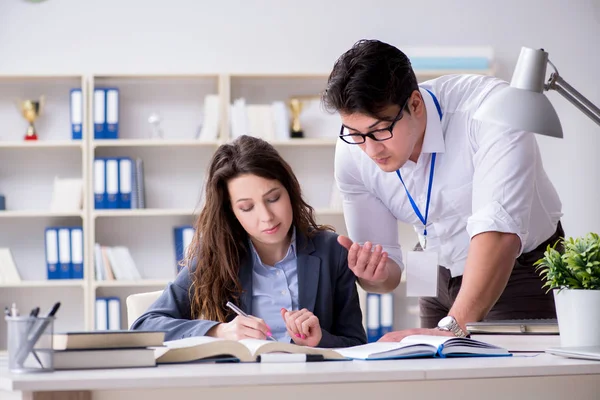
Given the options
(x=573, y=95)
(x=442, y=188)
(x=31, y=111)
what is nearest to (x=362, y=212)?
(x=442, y=188)

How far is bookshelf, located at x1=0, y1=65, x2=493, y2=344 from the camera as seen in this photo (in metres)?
4.48

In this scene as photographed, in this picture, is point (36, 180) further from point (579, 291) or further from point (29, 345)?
point (579, 291)

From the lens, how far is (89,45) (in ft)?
14.9

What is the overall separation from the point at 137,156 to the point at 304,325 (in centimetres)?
320

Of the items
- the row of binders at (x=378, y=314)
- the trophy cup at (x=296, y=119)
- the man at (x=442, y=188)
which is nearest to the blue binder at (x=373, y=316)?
the row of binders at (x=378, y=314)

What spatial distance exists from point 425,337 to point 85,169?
10.7 ft

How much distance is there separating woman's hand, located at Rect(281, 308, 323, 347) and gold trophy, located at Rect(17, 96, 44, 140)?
3.24 metres

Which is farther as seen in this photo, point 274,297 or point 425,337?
point 274,297

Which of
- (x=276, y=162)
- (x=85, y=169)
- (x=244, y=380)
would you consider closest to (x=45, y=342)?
(x=244, y=380)

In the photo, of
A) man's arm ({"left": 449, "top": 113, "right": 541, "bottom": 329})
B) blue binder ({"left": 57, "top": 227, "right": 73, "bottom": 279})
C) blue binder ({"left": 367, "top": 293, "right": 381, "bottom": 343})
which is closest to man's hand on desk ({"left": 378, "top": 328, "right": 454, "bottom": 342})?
man's arm ({"left": 449, "top": 113, "right": 541, "bottom": 329})

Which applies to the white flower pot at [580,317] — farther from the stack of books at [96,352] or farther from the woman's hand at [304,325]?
the stack of books at [96,352]

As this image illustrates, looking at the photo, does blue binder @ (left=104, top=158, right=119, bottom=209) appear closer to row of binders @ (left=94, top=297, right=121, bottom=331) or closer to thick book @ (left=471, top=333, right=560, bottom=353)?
row of binders @ (left=94, top=297, right=121, bottom=331)

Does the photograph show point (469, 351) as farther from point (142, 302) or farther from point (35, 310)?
point (142, 302)

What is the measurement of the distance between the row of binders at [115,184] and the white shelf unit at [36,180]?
30 centimetres
